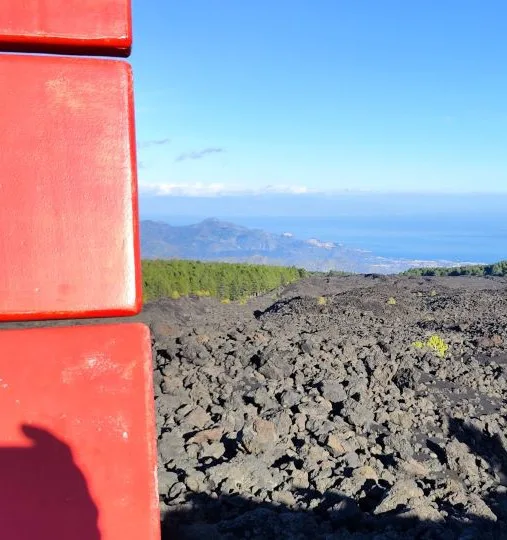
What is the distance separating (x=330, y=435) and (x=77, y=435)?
413 centimetres

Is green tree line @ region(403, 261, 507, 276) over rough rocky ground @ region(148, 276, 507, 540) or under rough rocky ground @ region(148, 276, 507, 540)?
under

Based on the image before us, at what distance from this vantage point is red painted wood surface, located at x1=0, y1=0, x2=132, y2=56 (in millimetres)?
1185

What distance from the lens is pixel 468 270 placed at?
2870 centimetres

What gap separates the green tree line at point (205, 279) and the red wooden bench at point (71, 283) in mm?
16937

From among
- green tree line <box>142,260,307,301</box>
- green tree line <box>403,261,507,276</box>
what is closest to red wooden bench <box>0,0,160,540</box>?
green tree line <box>142,260,307,301</box>

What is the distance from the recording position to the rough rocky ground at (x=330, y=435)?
3.84 m

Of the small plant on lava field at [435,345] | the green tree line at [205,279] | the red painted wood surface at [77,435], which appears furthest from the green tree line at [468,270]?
the red painted wood surface at [77,435]

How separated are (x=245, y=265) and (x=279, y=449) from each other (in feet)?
60.1

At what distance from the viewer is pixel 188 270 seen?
68.9 feet

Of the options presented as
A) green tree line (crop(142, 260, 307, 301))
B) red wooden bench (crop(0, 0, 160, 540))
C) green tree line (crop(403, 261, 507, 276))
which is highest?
red wooden bench (crop(0, 0, 160, 540))

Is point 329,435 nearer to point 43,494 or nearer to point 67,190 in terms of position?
point 43,494

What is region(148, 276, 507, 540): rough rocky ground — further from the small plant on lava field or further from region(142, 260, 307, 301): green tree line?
region(142, 260, 307, 301): green tree line

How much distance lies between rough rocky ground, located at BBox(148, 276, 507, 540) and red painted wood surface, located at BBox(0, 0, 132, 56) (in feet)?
9.72

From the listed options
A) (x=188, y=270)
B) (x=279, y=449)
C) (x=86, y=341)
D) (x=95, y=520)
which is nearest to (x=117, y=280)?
(x=86, y=341)
